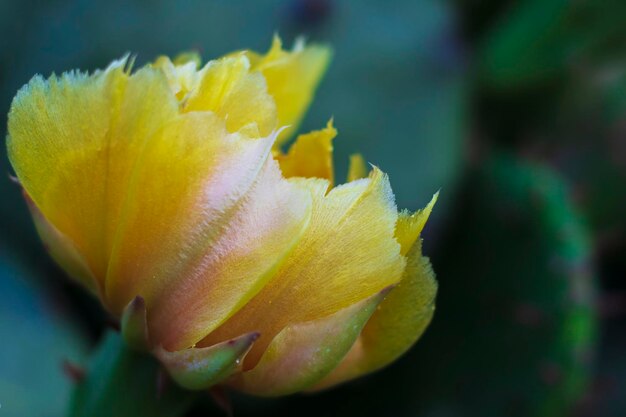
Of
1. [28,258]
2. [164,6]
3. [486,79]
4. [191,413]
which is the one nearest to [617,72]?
[486,79]

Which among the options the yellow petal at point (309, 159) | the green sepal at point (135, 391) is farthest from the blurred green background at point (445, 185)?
the yellow petal at point (309, 159)

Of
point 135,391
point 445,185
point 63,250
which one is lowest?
point 445,185

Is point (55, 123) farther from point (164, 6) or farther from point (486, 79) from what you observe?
point (486, 79)

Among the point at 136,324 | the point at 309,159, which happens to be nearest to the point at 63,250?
the point at 136,324

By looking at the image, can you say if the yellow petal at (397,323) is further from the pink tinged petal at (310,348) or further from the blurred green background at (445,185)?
the blurred green background at (445,185)

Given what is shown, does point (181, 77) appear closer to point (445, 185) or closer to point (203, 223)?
point (203, 223)

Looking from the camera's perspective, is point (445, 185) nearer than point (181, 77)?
No
